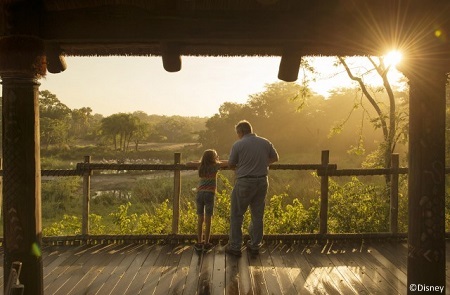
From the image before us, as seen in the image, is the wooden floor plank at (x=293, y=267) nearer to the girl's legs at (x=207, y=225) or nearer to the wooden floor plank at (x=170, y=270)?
the girl's legs at (x=207, y=225)

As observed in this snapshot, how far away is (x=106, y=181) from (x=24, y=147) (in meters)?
29.6

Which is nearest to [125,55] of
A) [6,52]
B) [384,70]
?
[6,52]

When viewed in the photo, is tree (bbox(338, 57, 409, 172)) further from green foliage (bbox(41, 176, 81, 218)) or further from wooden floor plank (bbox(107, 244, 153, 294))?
green foliage (bbox(41, 176, 81, 218))

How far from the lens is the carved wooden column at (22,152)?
124 inches

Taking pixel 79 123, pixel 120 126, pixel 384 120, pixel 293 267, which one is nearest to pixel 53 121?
pixel 120 126

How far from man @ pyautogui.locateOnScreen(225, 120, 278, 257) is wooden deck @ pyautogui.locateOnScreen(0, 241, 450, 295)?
16.7 inches

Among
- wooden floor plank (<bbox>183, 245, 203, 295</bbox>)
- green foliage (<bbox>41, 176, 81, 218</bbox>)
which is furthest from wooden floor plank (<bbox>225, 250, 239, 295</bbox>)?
green foliage (<bbox>41, 176, 81, 218</bbox>)

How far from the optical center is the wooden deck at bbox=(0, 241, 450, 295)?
4562mm

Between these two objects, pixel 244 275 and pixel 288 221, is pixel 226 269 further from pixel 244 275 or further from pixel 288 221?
pixel 288 221

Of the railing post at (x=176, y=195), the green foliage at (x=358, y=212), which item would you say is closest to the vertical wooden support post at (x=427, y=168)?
the railing post at (x=176, y=195)

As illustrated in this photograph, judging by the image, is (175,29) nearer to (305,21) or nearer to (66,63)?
(305,21)

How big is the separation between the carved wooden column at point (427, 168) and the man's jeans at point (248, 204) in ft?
7.53

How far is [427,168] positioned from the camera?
3.28 m

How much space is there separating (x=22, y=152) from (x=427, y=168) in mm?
2965
